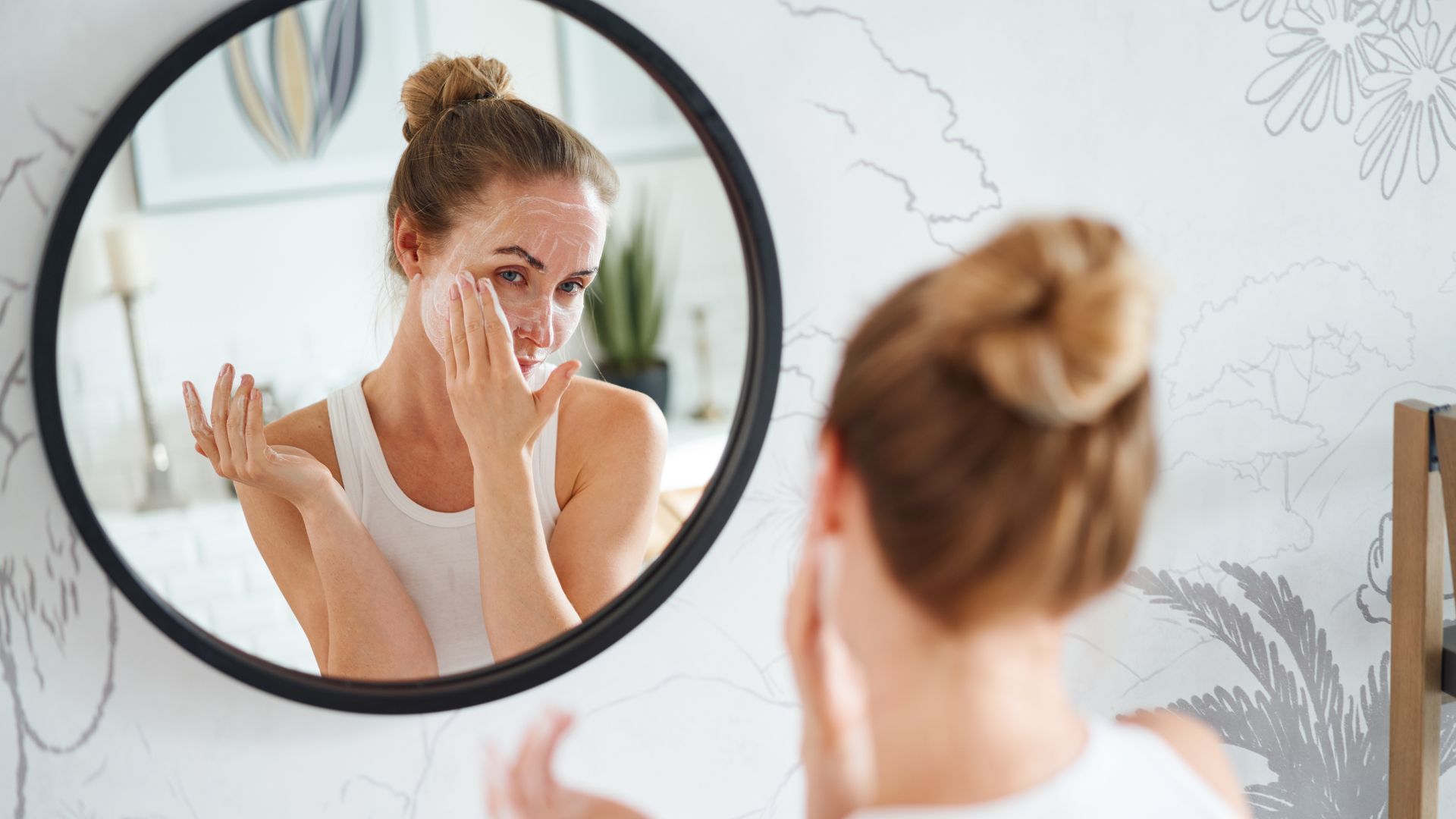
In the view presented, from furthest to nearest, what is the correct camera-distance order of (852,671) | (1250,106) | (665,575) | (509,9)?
(1250,106) → (665,575) → (509,9) → (852,671)

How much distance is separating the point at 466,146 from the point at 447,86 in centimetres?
Answer: 4

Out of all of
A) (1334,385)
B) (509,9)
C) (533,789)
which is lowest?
(533,789)

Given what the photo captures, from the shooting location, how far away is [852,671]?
1.95ft

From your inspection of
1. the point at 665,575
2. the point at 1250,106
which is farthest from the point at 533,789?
the point at 1250,106

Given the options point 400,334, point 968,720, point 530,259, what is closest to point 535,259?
point 530,259

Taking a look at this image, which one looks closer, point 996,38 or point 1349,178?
point 996,38

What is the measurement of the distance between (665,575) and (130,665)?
0.40m

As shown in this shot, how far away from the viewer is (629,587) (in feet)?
2.67

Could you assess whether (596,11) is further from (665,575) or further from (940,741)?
(940,741)

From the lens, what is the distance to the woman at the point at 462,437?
2.33ft

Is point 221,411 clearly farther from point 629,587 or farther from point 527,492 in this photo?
point 629,587

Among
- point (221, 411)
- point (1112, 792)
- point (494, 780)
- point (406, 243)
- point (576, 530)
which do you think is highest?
point (406, 243)

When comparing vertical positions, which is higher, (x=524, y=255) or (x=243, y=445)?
(x=524, y=255)

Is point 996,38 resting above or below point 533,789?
above
